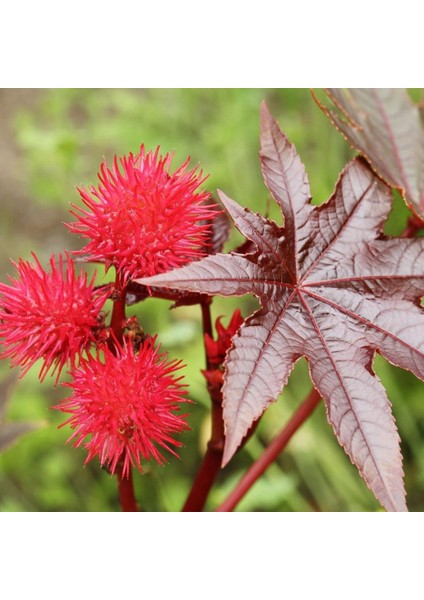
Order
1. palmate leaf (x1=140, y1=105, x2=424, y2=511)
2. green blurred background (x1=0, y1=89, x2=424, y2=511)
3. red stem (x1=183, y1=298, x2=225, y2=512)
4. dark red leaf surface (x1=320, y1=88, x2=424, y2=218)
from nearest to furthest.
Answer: palmate leaf (x1=140, y1=105, x2=424, y2=511)
red stem (x1=183, y1=298, x2=225, y2=512)
dark red leaf surface (x1=320, y1=88, x2=424, y2=218)
green blurred background (x1=0, y1=89, x2=424, y2=511)

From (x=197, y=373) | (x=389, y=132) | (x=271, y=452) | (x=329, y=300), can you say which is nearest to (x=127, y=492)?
(x=271, y=452)

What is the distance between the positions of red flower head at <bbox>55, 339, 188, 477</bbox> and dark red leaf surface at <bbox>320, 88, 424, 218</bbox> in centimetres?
45

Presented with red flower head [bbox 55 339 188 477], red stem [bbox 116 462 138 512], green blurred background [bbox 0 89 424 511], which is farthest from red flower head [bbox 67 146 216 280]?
green blurred background [bbox 0 89 424 511]

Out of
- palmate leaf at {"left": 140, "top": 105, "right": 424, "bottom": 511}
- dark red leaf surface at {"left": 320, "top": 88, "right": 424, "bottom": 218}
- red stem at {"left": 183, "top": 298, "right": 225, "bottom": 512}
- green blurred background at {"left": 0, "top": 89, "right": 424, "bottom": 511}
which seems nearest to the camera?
palmate leaf at {"left": 140, "top": 105, "right": 424, "bottom": 511}

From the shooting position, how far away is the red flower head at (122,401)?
825mm

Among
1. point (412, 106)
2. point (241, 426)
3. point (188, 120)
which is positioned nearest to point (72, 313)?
point (241, 426)

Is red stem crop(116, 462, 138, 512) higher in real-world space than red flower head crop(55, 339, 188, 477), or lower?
lower

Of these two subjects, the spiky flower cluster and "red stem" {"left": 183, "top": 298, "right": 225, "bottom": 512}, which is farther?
"red stem" {"left": 183, "top": 298, "right": 225, "bottom": 512}

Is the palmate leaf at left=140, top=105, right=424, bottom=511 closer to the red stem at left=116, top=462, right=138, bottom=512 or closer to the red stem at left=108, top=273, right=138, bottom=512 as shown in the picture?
the red stem at left=108, top=273, right=138, bottom=512

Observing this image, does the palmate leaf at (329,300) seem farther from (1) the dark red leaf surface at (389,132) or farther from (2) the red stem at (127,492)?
(2) the red stem at (127,492)

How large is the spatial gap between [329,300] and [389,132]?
1.24ft

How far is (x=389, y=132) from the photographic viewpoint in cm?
113

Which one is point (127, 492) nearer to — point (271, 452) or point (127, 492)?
point (127, 492)

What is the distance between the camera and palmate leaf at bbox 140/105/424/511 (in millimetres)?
793
